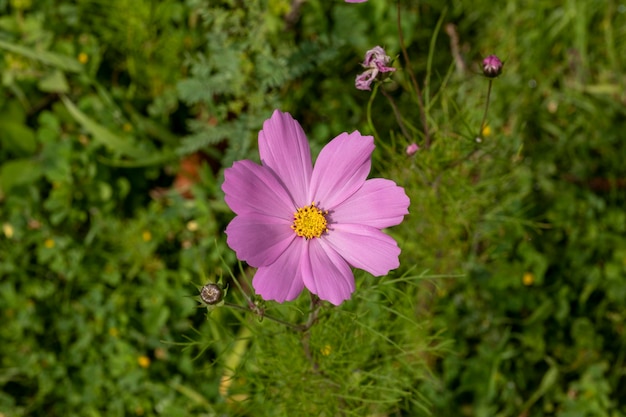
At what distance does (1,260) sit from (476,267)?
65.8 inches

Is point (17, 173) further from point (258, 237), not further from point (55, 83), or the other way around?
point (258, 237)

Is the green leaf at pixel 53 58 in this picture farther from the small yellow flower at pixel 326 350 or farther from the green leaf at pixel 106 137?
the small yellow flower at pixel 326 350

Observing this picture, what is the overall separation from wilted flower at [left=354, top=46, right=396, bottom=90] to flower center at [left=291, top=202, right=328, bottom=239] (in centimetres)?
28

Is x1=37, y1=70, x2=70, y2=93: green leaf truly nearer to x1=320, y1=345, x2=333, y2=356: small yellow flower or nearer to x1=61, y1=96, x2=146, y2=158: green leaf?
x1=61, y1=96, x2=146, y2=158: green leaf

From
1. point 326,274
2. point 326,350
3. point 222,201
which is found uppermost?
point 326,274

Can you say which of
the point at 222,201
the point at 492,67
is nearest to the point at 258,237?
the point at 492,67

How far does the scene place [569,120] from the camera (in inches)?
97.4

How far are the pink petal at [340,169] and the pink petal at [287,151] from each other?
1.1 inches

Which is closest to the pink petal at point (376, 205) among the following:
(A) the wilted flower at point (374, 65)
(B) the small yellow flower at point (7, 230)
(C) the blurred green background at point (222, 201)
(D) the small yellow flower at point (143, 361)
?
(A) the wilted flower at point (374, 65)

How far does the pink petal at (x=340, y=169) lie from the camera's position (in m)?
1.23

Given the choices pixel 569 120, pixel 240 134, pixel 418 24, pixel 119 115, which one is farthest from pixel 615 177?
pixel 119 115

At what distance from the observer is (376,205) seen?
1229 mm

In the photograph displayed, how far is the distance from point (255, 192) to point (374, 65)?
355 millimetres

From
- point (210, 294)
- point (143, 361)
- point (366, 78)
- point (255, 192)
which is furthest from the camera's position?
point (143, 361)
